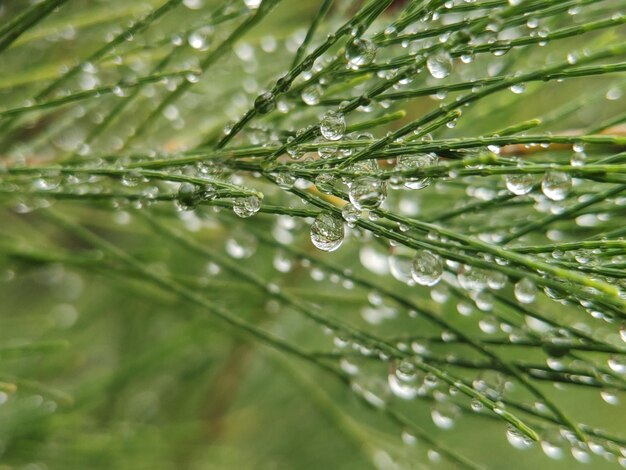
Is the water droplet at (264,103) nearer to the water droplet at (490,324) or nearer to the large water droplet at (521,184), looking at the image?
the large water droplet at (521,184)

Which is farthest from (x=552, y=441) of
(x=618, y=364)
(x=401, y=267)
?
(x=401, y=267)

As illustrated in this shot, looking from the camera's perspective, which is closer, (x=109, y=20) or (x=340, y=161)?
(x=340, y=161)

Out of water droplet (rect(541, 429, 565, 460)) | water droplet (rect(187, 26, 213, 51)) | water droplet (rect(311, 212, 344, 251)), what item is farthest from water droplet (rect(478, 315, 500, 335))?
water droplet (rect(187, 26, 213, 51))

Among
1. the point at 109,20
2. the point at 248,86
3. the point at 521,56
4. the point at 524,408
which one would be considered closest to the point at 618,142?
the point at 524,408

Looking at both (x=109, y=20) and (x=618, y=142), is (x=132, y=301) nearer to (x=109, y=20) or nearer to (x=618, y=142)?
(x=109, y=20)

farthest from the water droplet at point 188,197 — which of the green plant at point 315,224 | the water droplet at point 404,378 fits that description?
the water droplet at point 404,378

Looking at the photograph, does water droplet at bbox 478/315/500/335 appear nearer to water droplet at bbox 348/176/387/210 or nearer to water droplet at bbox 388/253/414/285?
water droplet at bbox 388/253/414/285
